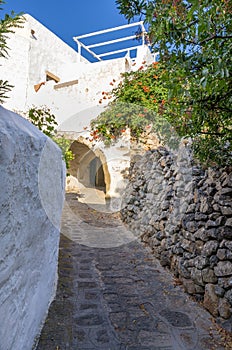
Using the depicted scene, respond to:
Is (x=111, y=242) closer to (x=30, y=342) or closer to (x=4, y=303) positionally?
(x=30, y=342)

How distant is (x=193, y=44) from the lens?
61.2 inches

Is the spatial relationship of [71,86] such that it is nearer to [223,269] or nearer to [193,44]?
[193,44]

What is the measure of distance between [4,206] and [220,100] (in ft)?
5.59

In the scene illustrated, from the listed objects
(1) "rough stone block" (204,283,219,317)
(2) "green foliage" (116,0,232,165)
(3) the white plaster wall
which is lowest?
(1) "rough stone block" (204,283,219,317)

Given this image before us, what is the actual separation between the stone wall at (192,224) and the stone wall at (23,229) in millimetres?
1575

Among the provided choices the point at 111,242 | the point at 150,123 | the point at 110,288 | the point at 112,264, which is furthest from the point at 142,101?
the point at 110,288

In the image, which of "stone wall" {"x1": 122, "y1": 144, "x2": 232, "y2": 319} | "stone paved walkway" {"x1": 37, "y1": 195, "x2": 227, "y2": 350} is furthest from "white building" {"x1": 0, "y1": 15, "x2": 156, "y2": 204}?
"stone paved walkway" {"x1": 37, "y1": 195, "x2": 227, "y2": 350}

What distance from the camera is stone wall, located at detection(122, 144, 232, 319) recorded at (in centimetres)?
234

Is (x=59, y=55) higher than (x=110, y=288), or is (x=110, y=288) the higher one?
(x=59, y=55)

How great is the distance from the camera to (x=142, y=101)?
6852 mm

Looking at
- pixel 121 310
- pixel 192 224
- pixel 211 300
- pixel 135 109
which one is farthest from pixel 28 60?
pixel 211 300

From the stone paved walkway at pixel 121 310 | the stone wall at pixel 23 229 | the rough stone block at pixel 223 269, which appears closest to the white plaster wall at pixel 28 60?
the stone paved walkway at pixel 121 310

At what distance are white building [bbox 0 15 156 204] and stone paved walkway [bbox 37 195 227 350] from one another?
12.7ft

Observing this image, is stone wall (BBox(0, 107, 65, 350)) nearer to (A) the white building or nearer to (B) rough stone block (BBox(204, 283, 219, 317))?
(B) rough stone block (BBox(204, 283, 219, 317))
